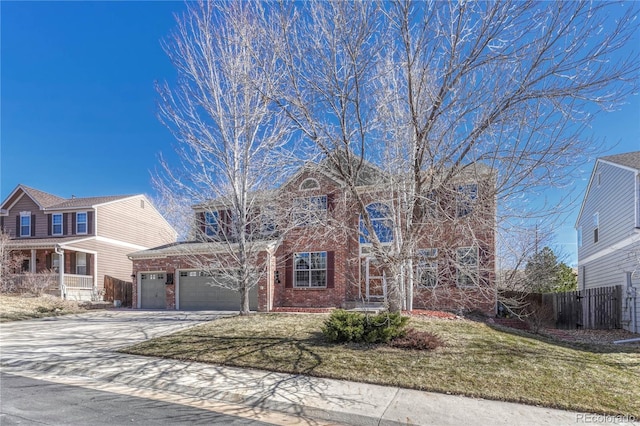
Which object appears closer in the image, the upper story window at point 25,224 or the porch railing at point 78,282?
the porch railing at point 78,282

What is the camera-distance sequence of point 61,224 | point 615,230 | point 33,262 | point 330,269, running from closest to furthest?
point 615,230
point 330,269
point 33,262
point 61,224

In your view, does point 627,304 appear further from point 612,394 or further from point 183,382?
point 183,382

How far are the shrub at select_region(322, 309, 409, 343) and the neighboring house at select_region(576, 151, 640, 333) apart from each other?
805 cm

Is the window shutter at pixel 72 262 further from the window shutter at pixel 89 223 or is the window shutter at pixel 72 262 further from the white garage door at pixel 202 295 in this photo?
the white garage door at pixel 202 295

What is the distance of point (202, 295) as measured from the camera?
19031mm

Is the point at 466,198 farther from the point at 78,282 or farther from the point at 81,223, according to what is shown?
the point at 81,223

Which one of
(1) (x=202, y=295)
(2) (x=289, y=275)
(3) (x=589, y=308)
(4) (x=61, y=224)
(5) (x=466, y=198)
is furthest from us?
(4) (x=61, y=224)

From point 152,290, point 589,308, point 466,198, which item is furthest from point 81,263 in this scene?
point 589,308

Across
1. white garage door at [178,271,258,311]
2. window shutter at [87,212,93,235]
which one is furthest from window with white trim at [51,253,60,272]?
white garage door at [178,271,258,311]

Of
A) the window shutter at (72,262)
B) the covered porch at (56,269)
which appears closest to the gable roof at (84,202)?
the covered porch at (56,269)

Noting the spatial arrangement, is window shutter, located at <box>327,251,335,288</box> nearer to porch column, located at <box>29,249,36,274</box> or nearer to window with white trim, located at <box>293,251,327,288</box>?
window with white trim, located at <box>293,251,327,288</box>

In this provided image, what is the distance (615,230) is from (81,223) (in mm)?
28934

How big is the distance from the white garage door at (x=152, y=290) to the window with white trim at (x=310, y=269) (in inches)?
279

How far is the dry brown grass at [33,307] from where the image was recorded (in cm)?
1608
